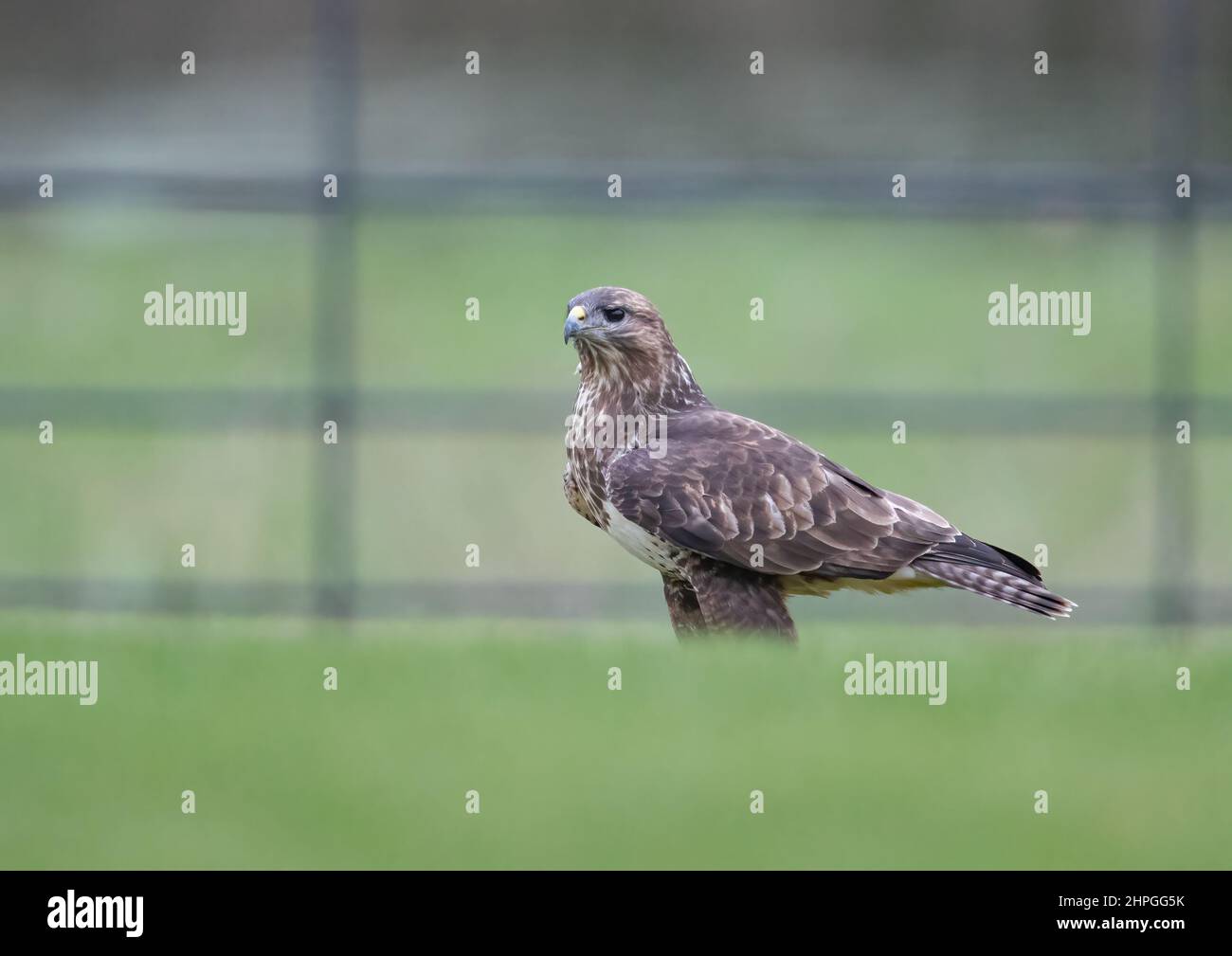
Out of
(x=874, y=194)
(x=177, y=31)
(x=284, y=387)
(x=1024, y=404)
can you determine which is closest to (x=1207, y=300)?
(x=1024, y=404)

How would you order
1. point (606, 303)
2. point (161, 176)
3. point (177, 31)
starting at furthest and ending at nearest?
point (177, 31)
point (161, 176)
point (606, 303)

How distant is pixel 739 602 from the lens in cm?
290

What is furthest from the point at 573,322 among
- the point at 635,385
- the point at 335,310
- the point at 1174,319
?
the point at 1174,319

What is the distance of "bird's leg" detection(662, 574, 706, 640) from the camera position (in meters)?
3.08

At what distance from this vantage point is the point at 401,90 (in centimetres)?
816

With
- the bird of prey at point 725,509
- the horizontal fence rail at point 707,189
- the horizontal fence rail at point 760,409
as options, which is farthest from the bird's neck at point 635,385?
the horizontal fence rail at point 707,189

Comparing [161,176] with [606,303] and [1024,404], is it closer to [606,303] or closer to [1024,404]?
[606,303]

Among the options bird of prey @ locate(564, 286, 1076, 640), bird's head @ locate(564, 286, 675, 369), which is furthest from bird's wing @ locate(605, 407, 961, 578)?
bird's head @ locate(564, 286, 675, 369)

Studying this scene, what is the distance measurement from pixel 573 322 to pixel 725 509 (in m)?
0.54

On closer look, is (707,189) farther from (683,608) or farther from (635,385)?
(683,608)

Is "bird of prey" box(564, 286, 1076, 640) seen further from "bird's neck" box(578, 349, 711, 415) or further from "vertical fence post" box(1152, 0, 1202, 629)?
"vertical fence post" box(1152, 0, 1202, 629)

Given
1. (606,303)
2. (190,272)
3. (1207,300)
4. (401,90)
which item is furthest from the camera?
(401,90)

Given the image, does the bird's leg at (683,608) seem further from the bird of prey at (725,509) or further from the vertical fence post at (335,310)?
the vertical fence post at (335,310)

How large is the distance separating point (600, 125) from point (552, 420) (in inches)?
187
